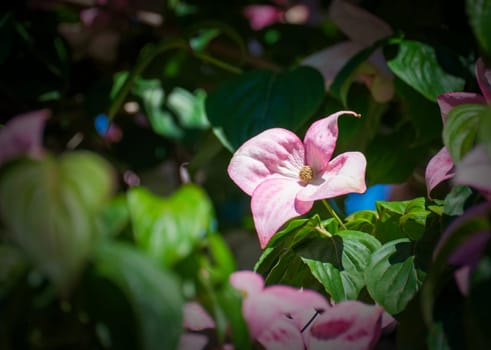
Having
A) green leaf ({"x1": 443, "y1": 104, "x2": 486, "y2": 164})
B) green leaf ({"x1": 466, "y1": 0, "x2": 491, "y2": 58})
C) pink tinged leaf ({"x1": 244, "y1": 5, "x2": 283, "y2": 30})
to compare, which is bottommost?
pink tinged leaf ({"x1": 244, "y1": 5, "x2": 283, "y2": 30})

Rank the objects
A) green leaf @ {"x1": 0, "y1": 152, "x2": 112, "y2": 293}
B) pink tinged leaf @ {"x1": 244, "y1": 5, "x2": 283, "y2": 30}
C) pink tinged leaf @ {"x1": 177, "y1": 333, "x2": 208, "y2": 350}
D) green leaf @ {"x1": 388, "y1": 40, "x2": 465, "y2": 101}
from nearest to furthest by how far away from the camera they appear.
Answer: green leaf @ {"x1": 0, "y1": 152, "x2": 112, "y2": 293} → pink tinged leaf @ {"x1": 177, "y1": 333, "x2": 208, "y2": 350} → green leaf @ {"x1": 388, "y1": 40, "x2": 465, "y2": 101} → pink tinged leaf @ {"x1": 244, "y1": 5, "x2": 283, "y2": 30}

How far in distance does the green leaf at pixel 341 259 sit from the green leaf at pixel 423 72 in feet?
0.58

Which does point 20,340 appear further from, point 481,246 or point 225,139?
point 225,139

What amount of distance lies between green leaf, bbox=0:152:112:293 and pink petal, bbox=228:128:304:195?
16cm

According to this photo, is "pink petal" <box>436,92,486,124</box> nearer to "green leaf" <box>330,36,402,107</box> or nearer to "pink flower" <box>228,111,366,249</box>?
"pink flower" <box>228,111,366,249</box>

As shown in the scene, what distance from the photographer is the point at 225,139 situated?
22.4 inches

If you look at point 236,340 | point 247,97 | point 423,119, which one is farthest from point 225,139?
point 236,340

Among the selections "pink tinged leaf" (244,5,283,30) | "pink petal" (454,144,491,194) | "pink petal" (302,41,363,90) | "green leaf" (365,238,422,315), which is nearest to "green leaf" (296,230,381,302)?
"green leaf" (365,238,422,315)

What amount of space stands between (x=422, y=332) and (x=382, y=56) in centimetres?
31

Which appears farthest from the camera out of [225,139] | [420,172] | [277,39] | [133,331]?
[277,39]

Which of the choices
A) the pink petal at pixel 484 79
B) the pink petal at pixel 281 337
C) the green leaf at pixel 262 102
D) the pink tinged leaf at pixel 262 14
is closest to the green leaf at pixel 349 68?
the green leaf at pixel 262 102

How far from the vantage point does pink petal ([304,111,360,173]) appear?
0.41 metres

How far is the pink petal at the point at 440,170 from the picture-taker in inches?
15.9

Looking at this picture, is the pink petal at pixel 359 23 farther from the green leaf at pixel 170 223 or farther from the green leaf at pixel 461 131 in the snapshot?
the green leaf at pixel 170 223
